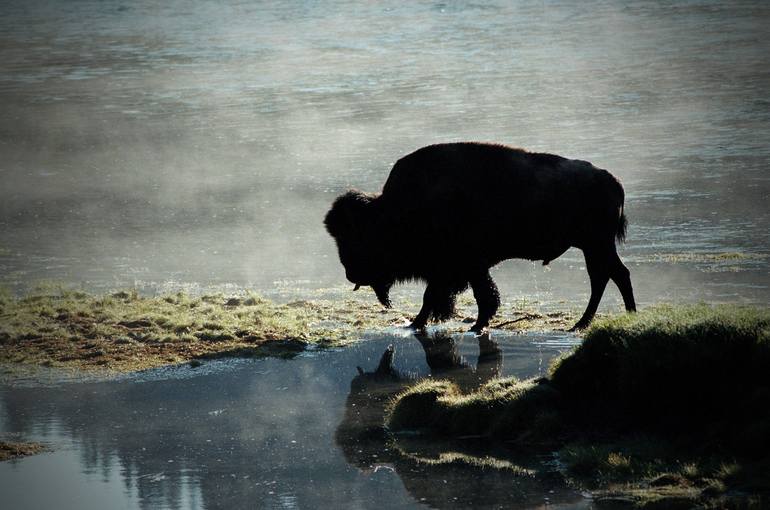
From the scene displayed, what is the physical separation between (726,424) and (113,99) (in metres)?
33.6

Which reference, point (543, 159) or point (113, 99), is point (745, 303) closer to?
point (543, 159)

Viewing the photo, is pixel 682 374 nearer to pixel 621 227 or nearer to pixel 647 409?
pixel 647 409

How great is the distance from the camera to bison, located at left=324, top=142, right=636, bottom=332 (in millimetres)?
13102

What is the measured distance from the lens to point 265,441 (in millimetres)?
9156

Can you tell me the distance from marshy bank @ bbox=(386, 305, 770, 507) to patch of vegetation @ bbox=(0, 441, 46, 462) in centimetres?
273

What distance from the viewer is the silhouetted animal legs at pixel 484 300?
13023mm

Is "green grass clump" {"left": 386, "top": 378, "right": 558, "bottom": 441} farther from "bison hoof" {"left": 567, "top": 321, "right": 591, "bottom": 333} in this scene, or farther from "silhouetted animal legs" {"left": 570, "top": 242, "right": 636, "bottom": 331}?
"silhouetted animal legs" {"left": 570, "top": 242, "right": 636, "bottom": 331}

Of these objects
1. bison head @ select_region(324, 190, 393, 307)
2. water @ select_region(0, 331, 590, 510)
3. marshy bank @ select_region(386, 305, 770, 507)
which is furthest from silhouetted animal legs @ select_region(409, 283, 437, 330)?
marshy bank @ select_region(386, 305, 770, 507)

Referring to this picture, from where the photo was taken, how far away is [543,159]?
43.6 feet

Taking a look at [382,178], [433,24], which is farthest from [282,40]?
[382,178]

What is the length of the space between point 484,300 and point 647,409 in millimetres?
4582

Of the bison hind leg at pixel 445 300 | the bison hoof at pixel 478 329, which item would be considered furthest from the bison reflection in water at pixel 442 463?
the bison hind leg at pixel 445 300

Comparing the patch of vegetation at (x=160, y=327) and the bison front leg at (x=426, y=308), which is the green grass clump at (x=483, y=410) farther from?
the bison front leg at (x=426, y=308)

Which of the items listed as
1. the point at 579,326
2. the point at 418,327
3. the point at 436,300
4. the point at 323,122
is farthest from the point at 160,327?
the point at 323,122
